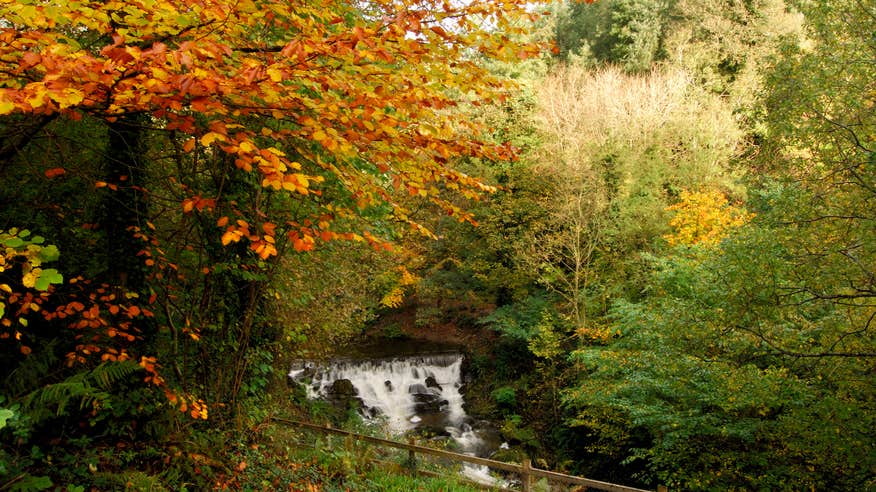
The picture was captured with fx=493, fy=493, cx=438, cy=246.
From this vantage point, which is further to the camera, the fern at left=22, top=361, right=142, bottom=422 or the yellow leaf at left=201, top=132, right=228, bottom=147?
the fern at left=22, top=361, right=142, bottom=422

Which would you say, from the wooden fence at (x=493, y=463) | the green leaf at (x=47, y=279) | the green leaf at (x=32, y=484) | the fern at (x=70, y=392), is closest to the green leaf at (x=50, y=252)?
the green leaf at (x=47, y=279)

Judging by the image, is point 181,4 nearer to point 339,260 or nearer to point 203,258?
point 203,258

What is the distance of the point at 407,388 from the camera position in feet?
61.6

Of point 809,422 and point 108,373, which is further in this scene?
point 809,422

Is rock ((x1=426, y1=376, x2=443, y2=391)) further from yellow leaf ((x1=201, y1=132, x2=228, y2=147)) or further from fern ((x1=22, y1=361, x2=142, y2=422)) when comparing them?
yellow leaf ((x1=201, y1=132, x2=228, y2=147))

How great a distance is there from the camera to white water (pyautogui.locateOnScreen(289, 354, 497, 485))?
16344mm

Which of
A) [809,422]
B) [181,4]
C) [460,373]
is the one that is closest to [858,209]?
[809,422]

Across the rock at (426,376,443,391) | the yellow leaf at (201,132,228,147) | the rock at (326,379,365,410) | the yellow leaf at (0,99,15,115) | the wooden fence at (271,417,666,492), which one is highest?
the yellow leaf at (0,99,15,115)

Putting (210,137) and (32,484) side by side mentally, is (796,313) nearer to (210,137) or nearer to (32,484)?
(210,137)

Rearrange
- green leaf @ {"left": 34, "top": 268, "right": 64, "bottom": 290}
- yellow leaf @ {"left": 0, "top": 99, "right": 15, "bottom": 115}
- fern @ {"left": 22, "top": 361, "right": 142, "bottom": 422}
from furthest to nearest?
fern @ {"left": 22, "top": 361, "right": 142, "bottom": 422} < green leaf @ {"left": 34, "top": 268, "right": 64, "bottom": 290} < yellow leaf @ {"left": 0, "top": 99, "right": 15, "bottom": 115}

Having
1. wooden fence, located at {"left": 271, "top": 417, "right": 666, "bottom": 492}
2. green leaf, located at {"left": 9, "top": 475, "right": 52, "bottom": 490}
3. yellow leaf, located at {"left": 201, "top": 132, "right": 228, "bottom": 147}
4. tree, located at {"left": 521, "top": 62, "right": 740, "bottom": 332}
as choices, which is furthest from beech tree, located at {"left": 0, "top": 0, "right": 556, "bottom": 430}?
tree, located at {"left": 521, "top": 62, "right": 740, "bottom": 332}

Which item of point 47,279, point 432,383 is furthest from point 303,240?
point 432,383

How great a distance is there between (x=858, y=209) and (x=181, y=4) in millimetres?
7193

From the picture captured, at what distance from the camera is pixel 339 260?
29.6 feet
